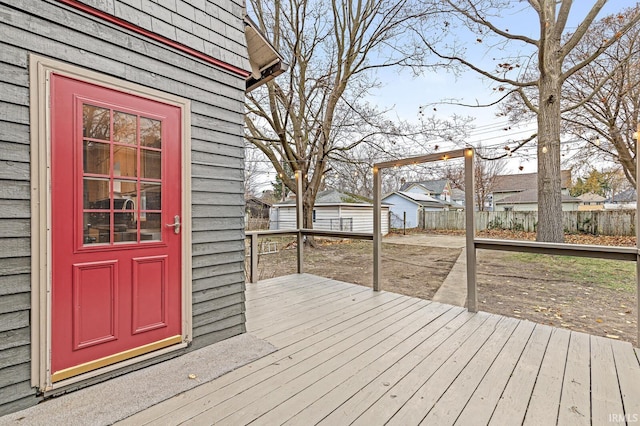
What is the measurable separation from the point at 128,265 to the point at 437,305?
322cm

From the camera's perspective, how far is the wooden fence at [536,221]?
33.7 feet

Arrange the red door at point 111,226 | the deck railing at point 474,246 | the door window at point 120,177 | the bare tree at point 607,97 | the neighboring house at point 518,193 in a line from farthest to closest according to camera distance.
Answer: the neighboring house at point 518,193
the bare tree at point 607,97
the deck railing at point 474,246
the door window at point 120,177
the red door at point 111,226

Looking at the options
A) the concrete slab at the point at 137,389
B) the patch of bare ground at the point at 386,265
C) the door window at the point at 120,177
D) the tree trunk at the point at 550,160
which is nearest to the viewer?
the concrete slab at the point at 137,389

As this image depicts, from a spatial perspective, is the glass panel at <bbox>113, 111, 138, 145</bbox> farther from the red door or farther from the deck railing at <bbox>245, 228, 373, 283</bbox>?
the deck railing at <bbox>245, 228, 373, 283</bbox>

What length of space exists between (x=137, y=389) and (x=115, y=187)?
134 cm

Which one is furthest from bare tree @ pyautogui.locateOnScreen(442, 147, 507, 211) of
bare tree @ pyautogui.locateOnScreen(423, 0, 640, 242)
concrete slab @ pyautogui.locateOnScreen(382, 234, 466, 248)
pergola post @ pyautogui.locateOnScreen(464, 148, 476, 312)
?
pergola post @ pyautogui.locateOnScreen(464, 148, 476, 312)

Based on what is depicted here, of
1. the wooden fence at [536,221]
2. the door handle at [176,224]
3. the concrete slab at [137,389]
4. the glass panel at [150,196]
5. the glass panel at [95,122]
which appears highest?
the glass panel at [95,122]

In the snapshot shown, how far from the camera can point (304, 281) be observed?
4.61 meters

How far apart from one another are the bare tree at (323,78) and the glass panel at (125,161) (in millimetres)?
6616

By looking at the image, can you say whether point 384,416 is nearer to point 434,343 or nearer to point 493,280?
point 434,343

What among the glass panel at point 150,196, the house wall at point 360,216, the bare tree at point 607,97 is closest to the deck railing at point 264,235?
the glass panel at point 150,196

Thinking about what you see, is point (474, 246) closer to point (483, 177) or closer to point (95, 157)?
point (95, 157)

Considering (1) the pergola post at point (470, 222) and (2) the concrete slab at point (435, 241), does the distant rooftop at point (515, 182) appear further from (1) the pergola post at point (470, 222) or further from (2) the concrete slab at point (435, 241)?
(1) the pergola post at point (470, 222)

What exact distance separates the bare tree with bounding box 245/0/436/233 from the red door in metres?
6.49
